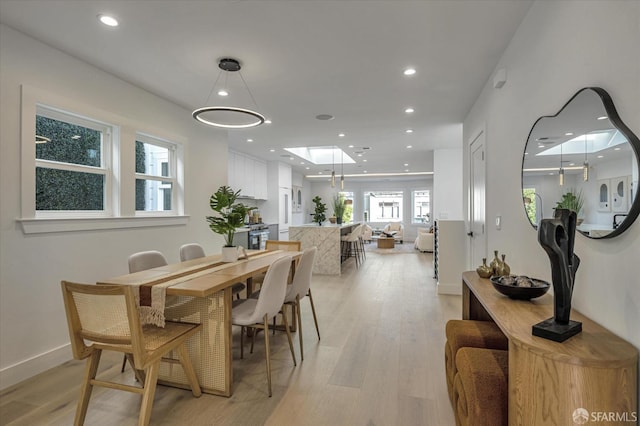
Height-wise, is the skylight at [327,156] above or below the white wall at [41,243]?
above

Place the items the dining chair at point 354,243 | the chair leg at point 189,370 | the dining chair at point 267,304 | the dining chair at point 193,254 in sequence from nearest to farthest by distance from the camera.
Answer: the chair leg at point 189,370, the dining chair at point 267,304, the dining chair at point 193,254, the dining chair at point 354,243

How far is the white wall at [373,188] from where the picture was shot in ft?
42.8

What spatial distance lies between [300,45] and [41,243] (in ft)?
8.66

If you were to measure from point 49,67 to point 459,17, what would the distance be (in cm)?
325

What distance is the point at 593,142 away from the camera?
1481 mm

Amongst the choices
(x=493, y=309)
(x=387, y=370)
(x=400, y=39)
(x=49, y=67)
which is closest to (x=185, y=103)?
(x=49, y=67)

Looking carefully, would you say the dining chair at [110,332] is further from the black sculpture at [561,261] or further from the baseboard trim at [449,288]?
the baseboard trim at [449,288]

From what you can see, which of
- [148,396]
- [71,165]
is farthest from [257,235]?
[148,396]

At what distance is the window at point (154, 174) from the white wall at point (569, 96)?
12.1ft

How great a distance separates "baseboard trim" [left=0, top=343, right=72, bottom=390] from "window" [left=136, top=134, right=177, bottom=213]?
4.98ft

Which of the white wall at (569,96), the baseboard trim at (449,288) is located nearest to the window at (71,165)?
the white wall at (569,96)

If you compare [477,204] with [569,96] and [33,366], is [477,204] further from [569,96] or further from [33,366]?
[33,366]

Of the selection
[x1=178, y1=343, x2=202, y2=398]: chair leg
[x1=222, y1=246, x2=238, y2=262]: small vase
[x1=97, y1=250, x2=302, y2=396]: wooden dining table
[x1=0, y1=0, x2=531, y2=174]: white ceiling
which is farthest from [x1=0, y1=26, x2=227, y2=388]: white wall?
[x1=178, y1=343, x2=202, y2=398]: chair leg

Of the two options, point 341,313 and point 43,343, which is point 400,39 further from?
point 43,343
